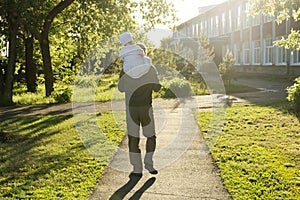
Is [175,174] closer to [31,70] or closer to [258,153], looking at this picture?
[258,153]

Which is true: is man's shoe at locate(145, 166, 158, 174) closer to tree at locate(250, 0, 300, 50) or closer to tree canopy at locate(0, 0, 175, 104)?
tree at locate(250, 0, 300, 50)

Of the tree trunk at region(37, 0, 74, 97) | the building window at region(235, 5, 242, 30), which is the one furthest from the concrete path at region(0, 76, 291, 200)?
the building window at region(235, 5, 242, 30)

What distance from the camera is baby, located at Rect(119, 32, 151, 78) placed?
646 cm

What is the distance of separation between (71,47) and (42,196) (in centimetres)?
2718

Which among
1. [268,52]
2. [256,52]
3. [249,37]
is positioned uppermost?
[249,37]

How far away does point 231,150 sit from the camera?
303 inches

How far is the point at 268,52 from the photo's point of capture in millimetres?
41250

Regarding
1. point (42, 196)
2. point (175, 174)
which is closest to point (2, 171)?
point (42, 196)

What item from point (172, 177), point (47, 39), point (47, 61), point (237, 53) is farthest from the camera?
point (237, 53)

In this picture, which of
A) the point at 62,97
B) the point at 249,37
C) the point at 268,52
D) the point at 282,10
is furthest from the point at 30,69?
the point at 249,37

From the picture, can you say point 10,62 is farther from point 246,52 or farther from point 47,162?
point 246,52

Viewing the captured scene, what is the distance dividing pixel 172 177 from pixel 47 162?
236 cm

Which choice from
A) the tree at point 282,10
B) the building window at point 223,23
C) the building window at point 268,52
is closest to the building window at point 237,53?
the building window at point 223,23

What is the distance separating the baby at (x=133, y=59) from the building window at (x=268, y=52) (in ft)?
118
